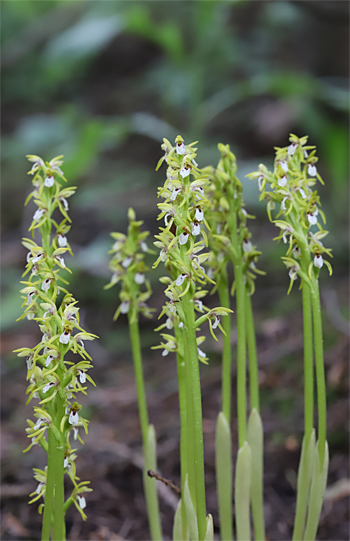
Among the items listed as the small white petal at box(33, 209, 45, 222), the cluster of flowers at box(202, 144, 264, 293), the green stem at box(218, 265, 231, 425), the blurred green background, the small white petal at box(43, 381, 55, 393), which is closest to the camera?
the small white petal at box(43, 381, 55, 393)

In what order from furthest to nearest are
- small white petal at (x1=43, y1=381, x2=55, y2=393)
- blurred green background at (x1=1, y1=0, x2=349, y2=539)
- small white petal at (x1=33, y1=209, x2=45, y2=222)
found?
blurred green background at (x1=1, y1=0, x2=349, y2=539) < small white petal at (x1=33, y1=209, x2=45, y2=222) < small white petal at (x1=43, y1=381, x2=55, y2=393)

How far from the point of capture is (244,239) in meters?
1.43

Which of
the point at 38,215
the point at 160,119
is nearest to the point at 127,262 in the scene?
the point at 38,215

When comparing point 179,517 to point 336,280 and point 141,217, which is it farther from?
point 141,217

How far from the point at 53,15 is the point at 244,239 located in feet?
14.1

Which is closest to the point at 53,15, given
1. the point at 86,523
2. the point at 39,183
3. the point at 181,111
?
the point at 181,111

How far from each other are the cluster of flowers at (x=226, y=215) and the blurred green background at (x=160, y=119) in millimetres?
1158

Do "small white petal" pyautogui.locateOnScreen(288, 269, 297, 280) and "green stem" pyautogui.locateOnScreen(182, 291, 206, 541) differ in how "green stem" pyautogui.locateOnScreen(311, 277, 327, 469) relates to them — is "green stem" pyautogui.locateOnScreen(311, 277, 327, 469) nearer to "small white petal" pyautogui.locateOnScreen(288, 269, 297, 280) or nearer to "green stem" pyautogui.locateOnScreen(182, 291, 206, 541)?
"small white petal" pyautogui.locateOnScreen(288, 269, 297, 280)

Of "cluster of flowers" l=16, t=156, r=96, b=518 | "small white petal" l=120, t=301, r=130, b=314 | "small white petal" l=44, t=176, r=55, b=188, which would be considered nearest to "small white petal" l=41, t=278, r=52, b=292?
"cluster of flowers" l=16, t=156, r=96, b=518

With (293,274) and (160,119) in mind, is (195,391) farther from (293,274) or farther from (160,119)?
(160,119)

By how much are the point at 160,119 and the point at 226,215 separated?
3.85m

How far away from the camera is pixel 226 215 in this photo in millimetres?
1371

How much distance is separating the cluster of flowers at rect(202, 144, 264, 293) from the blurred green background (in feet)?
3.80

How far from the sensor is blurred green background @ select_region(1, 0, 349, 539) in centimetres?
304
